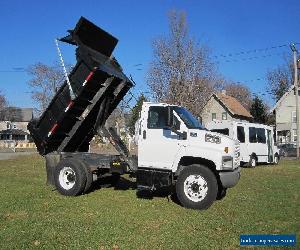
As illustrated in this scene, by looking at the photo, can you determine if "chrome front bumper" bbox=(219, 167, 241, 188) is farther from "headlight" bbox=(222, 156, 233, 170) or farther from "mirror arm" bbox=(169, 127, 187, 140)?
"mirror arm" bbox=(169, 127, 187, 140)

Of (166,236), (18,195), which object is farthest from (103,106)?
(166,236)

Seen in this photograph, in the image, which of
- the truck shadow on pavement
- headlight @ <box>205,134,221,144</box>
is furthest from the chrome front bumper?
the truck shadow on pavement

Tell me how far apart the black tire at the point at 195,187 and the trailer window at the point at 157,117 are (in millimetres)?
1336

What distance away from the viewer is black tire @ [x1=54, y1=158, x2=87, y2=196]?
37.6 ft

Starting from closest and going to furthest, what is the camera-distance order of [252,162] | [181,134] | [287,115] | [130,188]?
1. [181,134]
2. [130,188]
3. [252,162]
4. [287,115]

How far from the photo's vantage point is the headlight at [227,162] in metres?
9.83

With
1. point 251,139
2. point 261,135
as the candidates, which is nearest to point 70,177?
point 251,139

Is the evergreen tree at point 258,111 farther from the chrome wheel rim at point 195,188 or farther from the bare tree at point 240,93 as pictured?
the chrome wheel rim at point 195,188

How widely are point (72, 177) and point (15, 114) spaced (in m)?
121

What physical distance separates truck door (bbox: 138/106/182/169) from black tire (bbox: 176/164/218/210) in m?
0.62

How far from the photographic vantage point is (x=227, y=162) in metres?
9.94

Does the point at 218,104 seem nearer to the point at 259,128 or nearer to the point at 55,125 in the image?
the point at 259,128

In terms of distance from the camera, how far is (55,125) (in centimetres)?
1180

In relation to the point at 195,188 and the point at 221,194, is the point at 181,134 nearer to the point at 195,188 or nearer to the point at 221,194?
the point at 195,188
